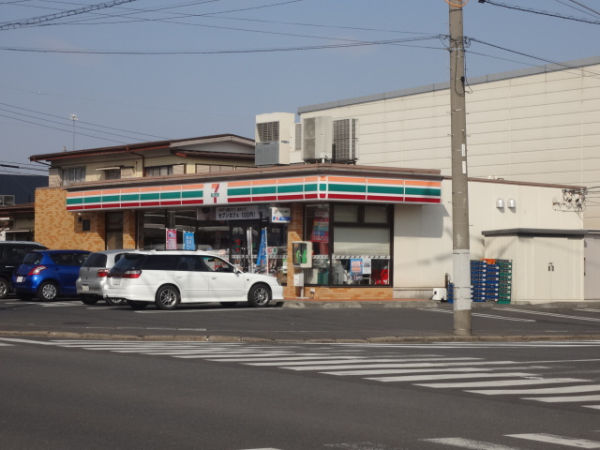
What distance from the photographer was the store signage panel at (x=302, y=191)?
31.0 meters

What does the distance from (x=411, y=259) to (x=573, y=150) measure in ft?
42.9

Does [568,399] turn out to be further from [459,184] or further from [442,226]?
[442,226]

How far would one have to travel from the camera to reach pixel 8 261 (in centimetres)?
3281

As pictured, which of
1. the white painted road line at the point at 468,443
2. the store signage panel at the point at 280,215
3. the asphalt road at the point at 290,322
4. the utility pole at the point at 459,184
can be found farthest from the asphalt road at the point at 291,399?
the store signage panel at the point at 280,215

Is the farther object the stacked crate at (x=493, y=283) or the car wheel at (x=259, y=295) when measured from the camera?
the stacked crate at (x=493, y=283)

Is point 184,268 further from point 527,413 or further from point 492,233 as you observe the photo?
point 527,413

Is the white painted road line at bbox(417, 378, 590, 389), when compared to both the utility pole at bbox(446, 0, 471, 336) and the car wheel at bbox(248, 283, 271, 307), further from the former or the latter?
the car wheel at bbox(248, 283, 271, 307)

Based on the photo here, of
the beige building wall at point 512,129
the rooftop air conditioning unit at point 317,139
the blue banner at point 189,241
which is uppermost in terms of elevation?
the beige building wall at point 512,129

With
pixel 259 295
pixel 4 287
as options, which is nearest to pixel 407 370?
pixel 259 295

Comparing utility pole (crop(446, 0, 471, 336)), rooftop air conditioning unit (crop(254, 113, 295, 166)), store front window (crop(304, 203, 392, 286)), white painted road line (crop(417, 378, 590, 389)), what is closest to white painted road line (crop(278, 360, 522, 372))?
white painted road line (crop(417, 378, 590, 389))

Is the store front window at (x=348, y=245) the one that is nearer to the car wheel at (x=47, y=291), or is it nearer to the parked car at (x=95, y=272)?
the parked car at (x=95, y=272)

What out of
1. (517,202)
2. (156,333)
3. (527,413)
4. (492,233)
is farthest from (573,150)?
(527,413)

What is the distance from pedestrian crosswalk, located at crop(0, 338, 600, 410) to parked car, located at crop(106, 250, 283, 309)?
821cm

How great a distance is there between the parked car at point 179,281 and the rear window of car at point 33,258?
5.05 meters
